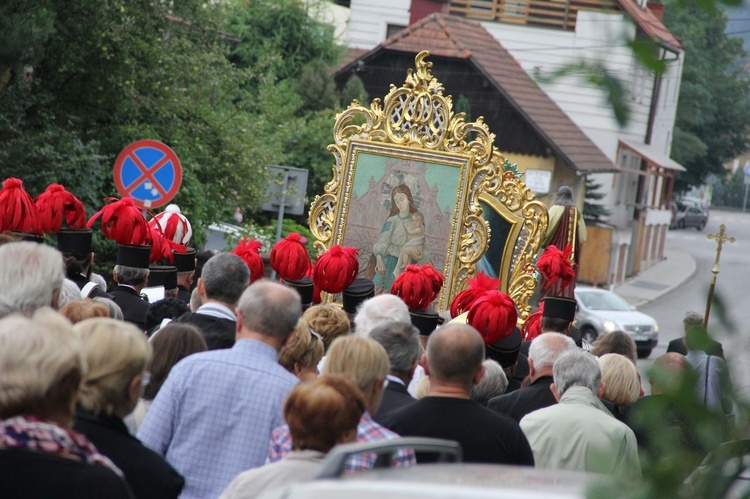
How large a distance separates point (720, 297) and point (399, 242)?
8.85 metres

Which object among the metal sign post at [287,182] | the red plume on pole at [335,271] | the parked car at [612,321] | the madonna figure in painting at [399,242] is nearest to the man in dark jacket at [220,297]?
the red plume on pole at [335,271]

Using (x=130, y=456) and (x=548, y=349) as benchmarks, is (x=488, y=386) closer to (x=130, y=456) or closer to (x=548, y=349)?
(x=548, y=349)

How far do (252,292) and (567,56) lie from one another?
2.72 meters

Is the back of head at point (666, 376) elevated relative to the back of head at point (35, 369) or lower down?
elevated

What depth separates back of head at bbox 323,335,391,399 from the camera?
3.97 meters

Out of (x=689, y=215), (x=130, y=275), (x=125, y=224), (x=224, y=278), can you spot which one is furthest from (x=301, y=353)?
(x=689, y=215)

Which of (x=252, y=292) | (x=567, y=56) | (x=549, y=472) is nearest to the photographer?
(x=567, y=56)

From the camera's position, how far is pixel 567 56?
1.73 m

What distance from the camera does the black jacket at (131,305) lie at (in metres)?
7.29

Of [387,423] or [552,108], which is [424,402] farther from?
[552,108]

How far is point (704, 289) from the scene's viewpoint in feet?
6.22

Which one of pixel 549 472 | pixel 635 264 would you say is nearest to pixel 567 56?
A: pixel 549 472

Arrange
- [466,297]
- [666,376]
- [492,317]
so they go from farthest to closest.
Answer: [466,297]
[492,317]
[666,376]

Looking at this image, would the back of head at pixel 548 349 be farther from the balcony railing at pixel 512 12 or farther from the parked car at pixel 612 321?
the balcony railing at pixel 512 12
